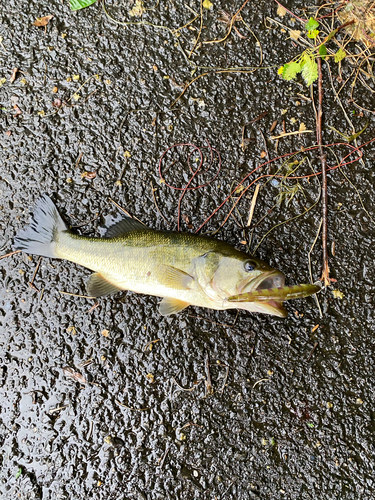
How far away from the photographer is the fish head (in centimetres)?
255

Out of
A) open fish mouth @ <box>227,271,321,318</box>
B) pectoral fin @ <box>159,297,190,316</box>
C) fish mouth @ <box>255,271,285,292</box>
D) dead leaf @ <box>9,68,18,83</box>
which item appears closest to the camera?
open fish mouth @ <box>227,271,321,318</box>

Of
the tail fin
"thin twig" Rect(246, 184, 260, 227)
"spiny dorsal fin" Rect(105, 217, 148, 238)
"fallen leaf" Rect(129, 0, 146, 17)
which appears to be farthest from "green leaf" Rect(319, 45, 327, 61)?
the tail fin

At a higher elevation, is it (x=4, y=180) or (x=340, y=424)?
(x=4, y=180)

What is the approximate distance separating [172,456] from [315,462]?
1.32 metres

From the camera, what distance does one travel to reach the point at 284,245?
3.13 m

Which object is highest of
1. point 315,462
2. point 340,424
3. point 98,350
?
point 98,350

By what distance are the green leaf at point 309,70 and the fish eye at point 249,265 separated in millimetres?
1927

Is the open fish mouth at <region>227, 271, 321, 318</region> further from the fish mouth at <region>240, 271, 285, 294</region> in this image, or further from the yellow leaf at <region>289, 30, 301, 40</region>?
the yellow leaf at <region>289, 30, 301, 40</region>

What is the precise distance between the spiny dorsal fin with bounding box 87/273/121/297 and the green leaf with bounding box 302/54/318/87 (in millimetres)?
2712

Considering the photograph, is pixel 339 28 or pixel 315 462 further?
pixel 339 28

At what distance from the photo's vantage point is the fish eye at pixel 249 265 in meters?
2.58

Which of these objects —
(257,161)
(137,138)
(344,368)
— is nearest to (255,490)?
(344,368)

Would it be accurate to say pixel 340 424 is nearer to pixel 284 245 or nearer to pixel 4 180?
pixel 284 245

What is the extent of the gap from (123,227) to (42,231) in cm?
76
